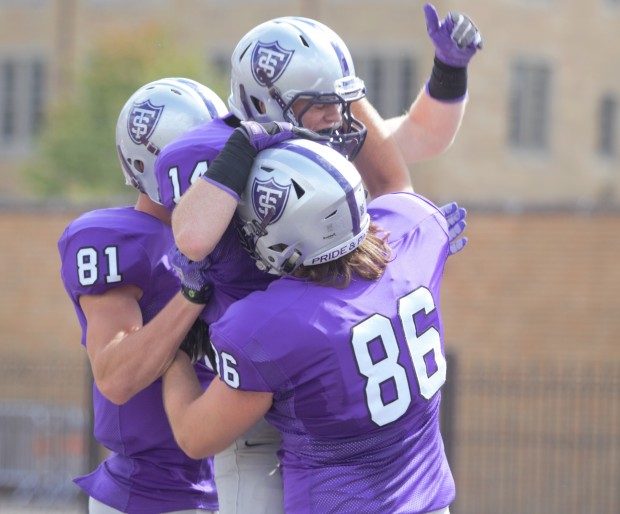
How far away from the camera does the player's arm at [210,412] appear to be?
10.7ft

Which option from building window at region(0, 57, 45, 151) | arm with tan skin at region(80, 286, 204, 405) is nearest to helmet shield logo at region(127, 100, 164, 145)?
arm with tan skin at region(80, 286, 204, 405)

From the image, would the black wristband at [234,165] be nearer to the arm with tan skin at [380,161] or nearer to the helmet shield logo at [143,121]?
the helmet shield logo at [143,121]

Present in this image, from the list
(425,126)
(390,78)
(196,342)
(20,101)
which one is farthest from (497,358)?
(20,101)

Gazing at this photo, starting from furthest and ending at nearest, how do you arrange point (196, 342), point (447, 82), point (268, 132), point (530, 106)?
point (530, 106) < point (447, 82) < point (196, 342) < point (268, 132)

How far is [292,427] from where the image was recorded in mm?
3332

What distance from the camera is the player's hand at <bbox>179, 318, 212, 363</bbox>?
3770mm

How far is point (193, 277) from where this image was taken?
138 inches

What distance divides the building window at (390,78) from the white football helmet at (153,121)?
948 inches

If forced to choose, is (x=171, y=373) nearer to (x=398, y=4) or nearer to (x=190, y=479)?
(x=190, y=479)

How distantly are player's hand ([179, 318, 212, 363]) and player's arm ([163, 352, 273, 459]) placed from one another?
9.4 inches

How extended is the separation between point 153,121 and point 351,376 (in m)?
1.18

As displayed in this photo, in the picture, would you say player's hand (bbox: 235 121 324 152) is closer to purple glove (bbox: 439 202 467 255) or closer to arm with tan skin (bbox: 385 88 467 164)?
purple glove (bbox: 439 202 467 255)

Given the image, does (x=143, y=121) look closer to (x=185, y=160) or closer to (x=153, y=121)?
(x=153, y=121)

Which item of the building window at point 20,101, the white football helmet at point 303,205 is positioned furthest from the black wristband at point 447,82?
the building window at point 20,101
